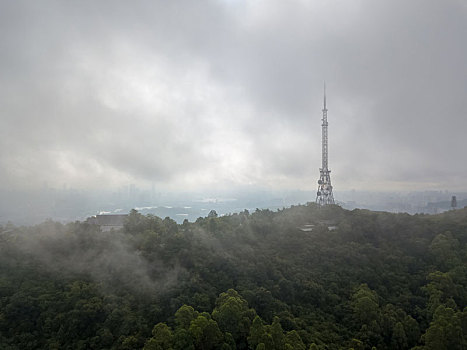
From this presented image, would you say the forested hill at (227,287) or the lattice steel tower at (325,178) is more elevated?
the lattice steel tower at (325,178)

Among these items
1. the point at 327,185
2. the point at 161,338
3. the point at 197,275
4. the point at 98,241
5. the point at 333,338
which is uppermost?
the point at 327,185

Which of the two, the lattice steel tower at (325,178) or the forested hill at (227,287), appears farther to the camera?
the lattice steel tower at (325,178)

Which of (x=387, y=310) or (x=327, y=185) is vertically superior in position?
(x=327, y=185)

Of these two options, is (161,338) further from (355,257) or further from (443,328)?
(355,257)

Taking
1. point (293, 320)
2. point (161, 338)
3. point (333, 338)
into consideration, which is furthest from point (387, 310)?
point (161, 338)

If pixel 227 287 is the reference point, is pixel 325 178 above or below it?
above

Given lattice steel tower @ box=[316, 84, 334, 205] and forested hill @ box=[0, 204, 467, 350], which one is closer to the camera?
forested hill @ box=[0, 204, 467, 350]

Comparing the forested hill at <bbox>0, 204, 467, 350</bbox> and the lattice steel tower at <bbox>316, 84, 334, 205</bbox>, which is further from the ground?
the lattice steel tower at <bbox>316, 84, 334, 205</bbox>

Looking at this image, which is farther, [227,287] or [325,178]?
[325,178]
